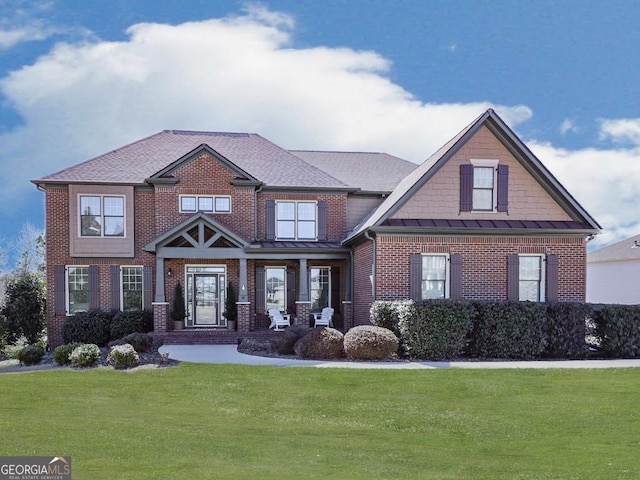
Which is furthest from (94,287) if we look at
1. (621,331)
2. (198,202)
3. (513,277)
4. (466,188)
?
(621,331)

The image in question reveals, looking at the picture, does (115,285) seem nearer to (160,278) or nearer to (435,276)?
(160,278)

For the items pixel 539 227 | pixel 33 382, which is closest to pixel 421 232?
pixel 539 227

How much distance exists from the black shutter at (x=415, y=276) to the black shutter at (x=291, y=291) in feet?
20.1

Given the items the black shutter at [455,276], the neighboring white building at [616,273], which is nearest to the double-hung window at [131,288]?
the black shutter at [455,276]

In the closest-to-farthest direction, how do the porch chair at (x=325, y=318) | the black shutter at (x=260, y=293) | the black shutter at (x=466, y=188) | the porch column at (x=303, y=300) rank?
the black shutter at (x=466, y=188) → the porch column at (x=303, y=300) → the porch chair at (x=325, y=318) → the black shutter at (x=260, y=293)

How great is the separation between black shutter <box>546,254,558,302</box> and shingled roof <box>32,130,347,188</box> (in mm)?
8303

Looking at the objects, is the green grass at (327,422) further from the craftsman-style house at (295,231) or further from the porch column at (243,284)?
the porch column at (243,284)

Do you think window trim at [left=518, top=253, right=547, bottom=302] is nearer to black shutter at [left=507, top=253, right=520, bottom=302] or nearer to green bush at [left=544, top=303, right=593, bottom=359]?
black shutter at [left=507, top=253, right=520, bottom=302]

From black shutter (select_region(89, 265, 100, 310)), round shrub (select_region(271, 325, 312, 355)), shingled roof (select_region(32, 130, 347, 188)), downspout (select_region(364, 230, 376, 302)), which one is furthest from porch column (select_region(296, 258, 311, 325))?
black shutter (select_region(89, 265, 100, 310))

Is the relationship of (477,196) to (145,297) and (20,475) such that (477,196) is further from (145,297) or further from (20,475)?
(20,475)

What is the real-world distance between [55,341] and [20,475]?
17.5m

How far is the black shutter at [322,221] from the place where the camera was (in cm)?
2342

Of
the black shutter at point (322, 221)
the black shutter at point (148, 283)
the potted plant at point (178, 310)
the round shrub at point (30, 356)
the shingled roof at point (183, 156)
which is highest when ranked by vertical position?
the shingled roof at point (183, 156)

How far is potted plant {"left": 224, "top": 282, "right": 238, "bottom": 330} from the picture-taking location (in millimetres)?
21891
